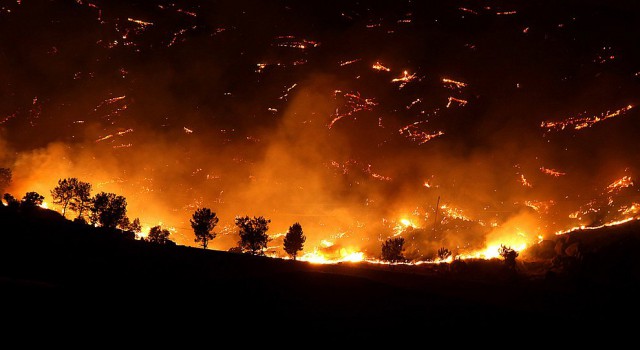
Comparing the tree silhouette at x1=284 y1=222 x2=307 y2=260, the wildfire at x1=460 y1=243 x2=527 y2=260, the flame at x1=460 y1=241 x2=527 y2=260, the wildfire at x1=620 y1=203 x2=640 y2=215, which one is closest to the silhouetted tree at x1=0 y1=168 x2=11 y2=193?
the tree silhouette at x1=284 y1=222 x2=307 y2=260

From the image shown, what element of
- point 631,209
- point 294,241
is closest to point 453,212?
point 631,209

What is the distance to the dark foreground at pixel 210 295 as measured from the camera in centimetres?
940

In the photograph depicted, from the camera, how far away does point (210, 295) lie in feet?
40.3

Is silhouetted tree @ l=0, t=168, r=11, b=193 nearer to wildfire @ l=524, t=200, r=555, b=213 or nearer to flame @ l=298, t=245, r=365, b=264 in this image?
flame @ l=298, t=245, r=365, b=264

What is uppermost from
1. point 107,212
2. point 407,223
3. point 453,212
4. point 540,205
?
point 540,205

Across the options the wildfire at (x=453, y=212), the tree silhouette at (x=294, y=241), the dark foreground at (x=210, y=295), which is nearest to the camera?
the dark foreground at (x=210, y=295)

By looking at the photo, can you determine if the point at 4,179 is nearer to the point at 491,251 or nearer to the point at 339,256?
the point at 339,256

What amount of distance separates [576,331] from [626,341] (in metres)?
1.39

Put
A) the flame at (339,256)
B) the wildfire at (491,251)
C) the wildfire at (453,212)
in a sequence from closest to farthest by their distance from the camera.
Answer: the wildfire at (491,251) → the flame at (339,256) → the wildfire at (453,212)

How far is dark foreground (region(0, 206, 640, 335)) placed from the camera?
9.40m

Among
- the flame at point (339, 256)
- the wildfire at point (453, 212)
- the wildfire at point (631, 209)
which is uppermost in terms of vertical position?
the wildfire at point (453, 212)

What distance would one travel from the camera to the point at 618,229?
4181 centimetres

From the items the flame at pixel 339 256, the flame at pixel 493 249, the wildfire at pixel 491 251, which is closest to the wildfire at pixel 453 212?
the flame at pixel 493 249

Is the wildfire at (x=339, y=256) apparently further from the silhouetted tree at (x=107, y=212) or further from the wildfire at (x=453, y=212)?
the silhouetted tree at (x=107, y=212)
